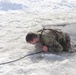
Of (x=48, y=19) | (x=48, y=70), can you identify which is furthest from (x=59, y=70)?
(x=48, y=19)

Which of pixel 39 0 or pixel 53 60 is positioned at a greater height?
pixel 39 0

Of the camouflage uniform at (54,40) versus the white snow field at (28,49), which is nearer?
the white snow field at (28,49)

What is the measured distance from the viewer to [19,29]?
6859 mm

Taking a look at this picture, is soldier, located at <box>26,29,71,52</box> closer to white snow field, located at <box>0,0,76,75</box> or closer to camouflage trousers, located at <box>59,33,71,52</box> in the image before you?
camouflage trousers, located at <box>59,33,71,52</box>

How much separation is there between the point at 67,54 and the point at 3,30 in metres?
2.40

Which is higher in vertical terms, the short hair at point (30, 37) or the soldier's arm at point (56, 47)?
the short hair at point (30, 37)

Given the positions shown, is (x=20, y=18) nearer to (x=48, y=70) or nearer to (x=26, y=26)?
(x=26, y=26)

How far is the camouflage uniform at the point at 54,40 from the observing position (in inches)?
189

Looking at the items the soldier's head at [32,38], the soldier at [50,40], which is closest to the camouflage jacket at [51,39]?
the soldier at [50,40]

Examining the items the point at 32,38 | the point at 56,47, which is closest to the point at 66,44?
the point at 56,47

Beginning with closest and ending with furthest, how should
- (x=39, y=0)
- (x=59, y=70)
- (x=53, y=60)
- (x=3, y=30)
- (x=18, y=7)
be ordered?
(x=59, y=70)
(x=53, y=60)
(x=3, y=30)
(x=18, y=7)
(x=39, y=0)

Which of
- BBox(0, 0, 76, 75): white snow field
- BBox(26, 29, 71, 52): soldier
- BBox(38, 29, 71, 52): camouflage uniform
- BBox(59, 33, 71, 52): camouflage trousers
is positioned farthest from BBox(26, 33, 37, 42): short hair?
BBox(59, 33, 71, 52): camouflage trousers

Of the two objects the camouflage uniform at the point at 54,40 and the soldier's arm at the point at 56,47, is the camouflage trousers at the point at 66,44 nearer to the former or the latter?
the camouflage uniform at the point at 54,40

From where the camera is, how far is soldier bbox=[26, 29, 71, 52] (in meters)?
4.76
